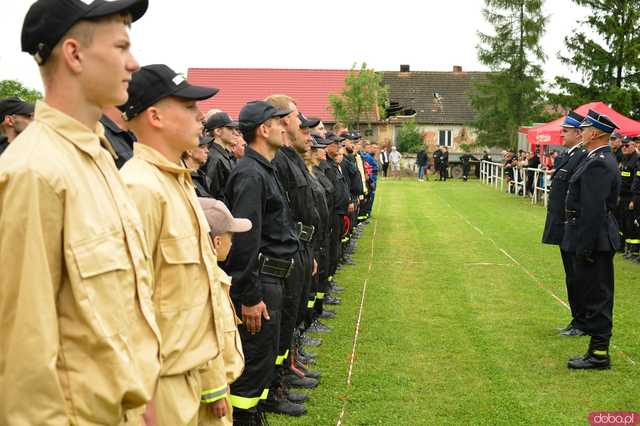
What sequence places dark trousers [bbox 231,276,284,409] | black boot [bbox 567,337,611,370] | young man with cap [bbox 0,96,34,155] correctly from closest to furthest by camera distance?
dark trousers [bbox 231,276,284,409], young man with cap [bbox 0,96,34,155], black boot [bbox 567,337,611,370]

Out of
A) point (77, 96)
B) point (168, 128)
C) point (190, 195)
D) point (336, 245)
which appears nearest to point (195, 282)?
point (190, 195)

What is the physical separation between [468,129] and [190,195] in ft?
191

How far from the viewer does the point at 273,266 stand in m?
5.53

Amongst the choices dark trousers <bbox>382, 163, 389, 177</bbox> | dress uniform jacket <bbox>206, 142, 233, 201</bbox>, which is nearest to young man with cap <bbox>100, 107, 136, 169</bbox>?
dress uniform jacket <bbox>206, 142, 233, 201</bbox>

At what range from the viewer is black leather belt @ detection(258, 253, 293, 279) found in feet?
18.0

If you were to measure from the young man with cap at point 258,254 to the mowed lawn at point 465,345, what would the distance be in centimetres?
84

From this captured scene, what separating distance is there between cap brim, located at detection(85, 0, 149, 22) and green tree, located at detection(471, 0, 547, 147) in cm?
4908

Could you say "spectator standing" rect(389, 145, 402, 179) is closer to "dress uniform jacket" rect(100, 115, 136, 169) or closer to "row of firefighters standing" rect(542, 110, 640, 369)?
"row of firefighters standing" rect(542, 110, 640, 369)

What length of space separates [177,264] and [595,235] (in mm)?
5510

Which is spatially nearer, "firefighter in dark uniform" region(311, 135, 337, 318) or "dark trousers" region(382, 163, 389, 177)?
"firefighter in dark uniform" region(311, 135, 337, 318)

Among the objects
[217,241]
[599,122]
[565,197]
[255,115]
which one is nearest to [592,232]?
[599,122]

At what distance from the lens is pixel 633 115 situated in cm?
3869

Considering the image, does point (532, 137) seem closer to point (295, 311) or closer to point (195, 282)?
point (295, 311)

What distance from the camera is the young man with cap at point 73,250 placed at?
6.91 feet
